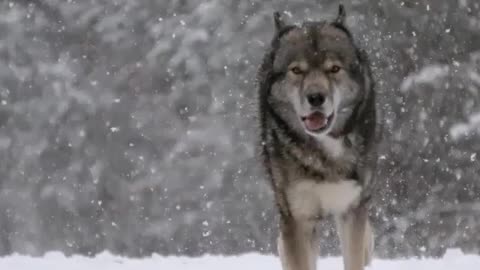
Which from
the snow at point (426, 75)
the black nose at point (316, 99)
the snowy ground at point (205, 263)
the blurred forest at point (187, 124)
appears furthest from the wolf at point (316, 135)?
the snow at point (426, 75)

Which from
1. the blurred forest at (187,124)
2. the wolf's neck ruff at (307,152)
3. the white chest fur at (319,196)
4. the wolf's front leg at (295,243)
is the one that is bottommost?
the wolf's front leg at (295,243)

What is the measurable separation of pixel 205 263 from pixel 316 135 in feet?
7.06

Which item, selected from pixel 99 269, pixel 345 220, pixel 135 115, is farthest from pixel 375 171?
pixel 135 115

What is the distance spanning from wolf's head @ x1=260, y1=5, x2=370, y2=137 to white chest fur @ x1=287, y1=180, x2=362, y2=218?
0.31m

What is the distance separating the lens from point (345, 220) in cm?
566

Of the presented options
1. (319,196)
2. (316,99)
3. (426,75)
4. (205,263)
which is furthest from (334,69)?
(426,75)

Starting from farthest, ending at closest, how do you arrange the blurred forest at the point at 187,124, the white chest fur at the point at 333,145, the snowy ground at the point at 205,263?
the blurred forest at the point at 187,124 → the snowy ground at the point at 205,263 → the white chest fur at the point at 333,145

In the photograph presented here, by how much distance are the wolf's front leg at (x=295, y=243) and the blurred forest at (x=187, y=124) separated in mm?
8594

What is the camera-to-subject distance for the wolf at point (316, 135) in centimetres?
536

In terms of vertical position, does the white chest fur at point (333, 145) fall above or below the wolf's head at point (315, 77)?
below

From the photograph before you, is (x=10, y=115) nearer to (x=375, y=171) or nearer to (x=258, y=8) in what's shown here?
(x=258, y=8)

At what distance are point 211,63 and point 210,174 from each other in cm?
185

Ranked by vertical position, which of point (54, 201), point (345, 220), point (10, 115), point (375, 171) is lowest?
point (345, 220)

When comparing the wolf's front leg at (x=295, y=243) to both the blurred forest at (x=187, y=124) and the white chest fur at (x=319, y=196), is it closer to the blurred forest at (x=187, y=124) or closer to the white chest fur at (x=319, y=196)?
the white chest fur at (x=319, y=196)
